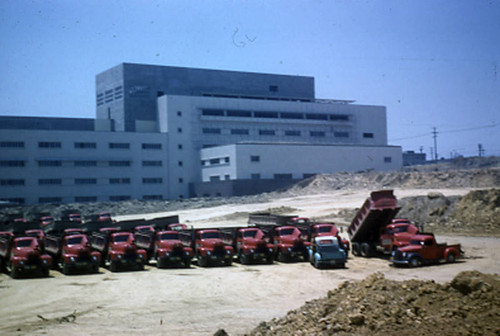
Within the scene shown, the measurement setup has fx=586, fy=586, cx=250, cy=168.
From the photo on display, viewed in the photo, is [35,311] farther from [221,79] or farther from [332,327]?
[221,79]

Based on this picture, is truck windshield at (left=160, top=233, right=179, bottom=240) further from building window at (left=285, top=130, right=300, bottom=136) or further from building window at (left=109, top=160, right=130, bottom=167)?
building window at (left=285, top=130, right=300, bottom=136)

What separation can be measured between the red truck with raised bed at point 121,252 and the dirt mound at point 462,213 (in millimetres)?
25083

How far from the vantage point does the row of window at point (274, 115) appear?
104438 millimetres

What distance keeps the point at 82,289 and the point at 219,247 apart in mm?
9111

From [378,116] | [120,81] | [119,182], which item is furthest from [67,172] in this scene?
[378,116]

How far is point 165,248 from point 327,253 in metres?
8.45

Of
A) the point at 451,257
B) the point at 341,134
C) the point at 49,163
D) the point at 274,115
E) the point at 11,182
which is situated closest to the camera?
the point at 451,257

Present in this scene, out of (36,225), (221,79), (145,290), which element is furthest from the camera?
(221,79)

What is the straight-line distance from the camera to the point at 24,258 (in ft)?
90.0

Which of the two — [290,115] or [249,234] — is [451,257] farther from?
[290,115]

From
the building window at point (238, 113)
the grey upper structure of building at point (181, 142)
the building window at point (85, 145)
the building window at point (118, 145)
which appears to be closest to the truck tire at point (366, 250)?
the grey upper structure of building at point (181, 142)

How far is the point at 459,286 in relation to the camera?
13.2m

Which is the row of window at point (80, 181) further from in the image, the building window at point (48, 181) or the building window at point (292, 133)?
the building window at point (292, 133)

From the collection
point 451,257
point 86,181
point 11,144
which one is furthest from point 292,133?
point 451,257
